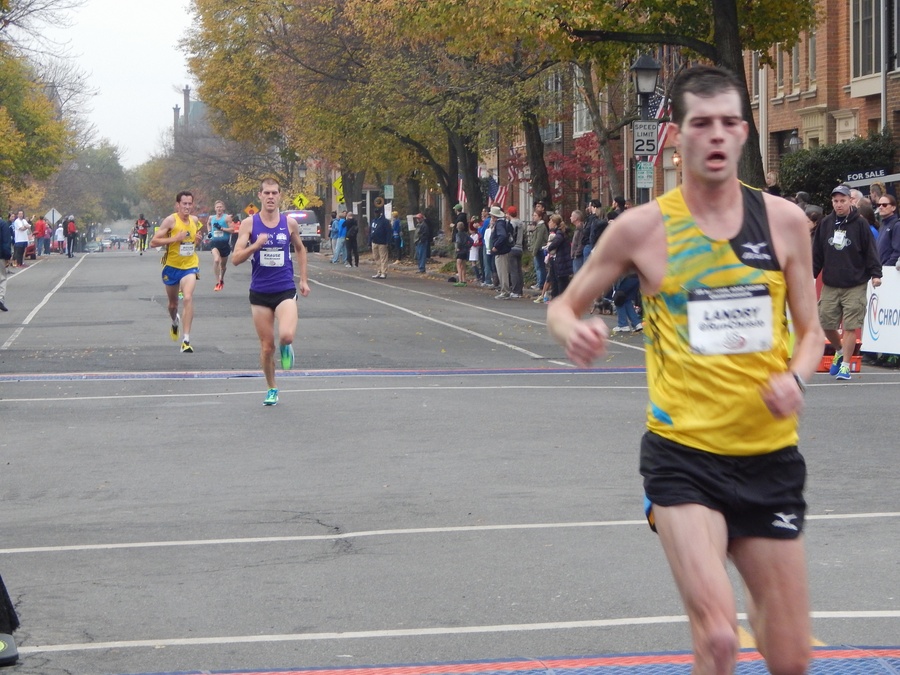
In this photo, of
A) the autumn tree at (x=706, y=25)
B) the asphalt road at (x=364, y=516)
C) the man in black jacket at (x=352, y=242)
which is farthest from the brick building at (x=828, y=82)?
the asphalt road at (x=364, y=516)

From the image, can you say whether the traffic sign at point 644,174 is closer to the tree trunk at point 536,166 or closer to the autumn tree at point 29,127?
the tree trunk at point 536,166

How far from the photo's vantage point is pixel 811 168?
30656mm

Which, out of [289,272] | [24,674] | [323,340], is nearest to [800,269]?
[24,674]

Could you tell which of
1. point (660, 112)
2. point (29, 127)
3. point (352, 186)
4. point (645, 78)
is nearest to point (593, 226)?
point (660, 112)

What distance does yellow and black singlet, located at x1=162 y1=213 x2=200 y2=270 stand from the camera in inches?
787

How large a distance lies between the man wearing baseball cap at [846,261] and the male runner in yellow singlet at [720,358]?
11.9m

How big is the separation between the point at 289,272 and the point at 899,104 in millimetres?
22300

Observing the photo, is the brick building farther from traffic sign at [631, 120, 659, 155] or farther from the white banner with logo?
the white banner with logo

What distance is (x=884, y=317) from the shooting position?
1778 centimetres

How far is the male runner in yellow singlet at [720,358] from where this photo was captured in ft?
13.5

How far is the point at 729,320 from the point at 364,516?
15.5 ft

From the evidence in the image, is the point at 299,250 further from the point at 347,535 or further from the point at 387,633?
the point at 387,633

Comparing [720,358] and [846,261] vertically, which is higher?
[720,358]

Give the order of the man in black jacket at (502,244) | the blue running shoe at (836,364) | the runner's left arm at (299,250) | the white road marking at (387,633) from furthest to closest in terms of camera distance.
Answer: the man in black jacket at (502,244) < the blue running shoe at (836,364) < the runner's left arm at (299,250) < the white road marking at (387,633)
